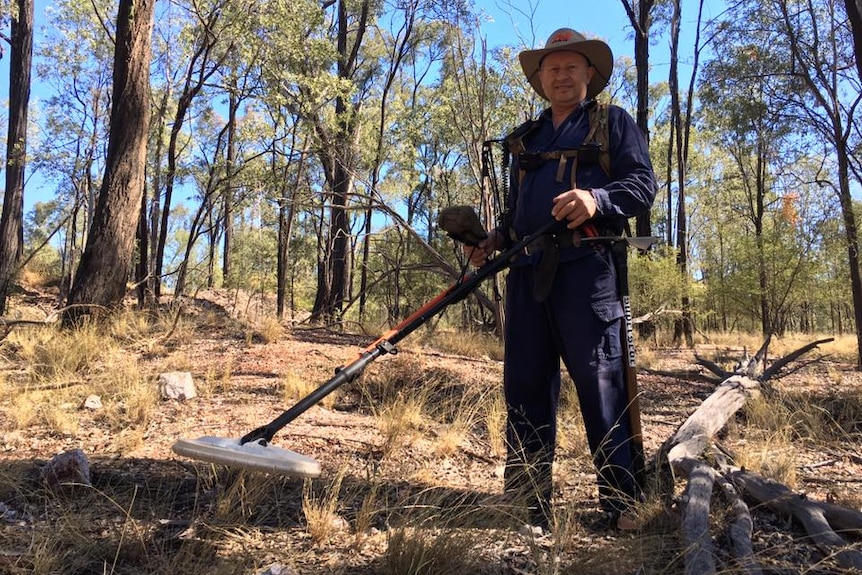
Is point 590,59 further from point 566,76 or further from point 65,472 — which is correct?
point 65,472

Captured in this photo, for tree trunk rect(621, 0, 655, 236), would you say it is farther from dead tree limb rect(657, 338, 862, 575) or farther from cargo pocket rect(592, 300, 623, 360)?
cargo pocket rect(592, 300, 623, 360)

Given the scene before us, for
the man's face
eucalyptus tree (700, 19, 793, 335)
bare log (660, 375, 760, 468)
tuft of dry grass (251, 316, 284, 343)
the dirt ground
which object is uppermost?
eucalyptus tree (700, 19, 793, 335)

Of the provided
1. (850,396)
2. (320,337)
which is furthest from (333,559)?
(320,337)

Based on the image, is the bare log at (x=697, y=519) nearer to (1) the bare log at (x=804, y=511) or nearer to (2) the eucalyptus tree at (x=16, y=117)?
(1) the bare log at (x=804, y=511)

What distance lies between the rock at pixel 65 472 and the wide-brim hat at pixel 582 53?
261cm

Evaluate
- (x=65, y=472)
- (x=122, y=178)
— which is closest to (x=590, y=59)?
(x=65, y=472)

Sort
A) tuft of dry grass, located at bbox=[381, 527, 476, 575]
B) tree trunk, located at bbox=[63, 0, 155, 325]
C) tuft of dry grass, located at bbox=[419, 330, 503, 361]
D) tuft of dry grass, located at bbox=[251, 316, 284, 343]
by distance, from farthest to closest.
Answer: tuft of dry grass, located at bbox=[419, 330, 503, 361] < tree trunk, located at bbox=[63, 0, 155, 325] < tuft of dry grass, located at bbox=[251, 316, 284, 343] < tuft of dry grass, located at bbox=[381, 527, 476, 575]

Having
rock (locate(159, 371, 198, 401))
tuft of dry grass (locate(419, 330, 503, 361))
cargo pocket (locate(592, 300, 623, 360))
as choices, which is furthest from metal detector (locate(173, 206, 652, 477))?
tuft of dry grass (locate(419, 330, 503, 361))

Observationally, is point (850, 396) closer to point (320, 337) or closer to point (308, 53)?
point (320, 337)

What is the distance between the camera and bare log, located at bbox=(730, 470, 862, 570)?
1.63 m

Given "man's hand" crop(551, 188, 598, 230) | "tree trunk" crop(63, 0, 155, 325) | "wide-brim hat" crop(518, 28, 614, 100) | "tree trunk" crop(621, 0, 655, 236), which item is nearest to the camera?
"man's hand" crop(551, 188, 598, 230)

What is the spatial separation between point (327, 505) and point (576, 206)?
148 centimetres

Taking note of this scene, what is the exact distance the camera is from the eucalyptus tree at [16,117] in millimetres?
12648

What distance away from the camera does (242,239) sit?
29.6 metres
